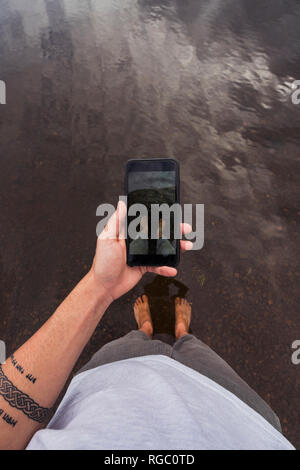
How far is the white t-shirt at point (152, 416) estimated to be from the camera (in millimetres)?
570

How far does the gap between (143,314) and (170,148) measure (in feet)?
5.05

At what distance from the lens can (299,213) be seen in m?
2.08

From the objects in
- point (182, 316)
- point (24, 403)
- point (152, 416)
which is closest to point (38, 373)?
point (24, 403)

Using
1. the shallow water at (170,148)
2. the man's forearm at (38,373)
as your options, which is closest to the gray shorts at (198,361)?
the man's forearm at (38,373)

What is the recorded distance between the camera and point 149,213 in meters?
1.23

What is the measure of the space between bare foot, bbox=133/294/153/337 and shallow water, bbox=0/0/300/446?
0.08 metres

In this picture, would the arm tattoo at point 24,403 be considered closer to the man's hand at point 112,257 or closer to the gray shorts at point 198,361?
the gray shorts at point 198,361

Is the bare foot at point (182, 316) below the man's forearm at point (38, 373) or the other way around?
below

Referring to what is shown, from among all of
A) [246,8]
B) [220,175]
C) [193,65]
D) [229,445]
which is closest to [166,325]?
[229,445]

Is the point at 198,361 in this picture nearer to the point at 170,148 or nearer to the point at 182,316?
the point at 182,316

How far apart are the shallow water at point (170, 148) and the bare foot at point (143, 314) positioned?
78 mm

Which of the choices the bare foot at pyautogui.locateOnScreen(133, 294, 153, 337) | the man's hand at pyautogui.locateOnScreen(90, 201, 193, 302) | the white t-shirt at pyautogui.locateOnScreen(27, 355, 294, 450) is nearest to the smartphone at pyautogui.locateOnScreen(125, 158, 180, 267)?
the man's hand at pyautogui.locateOnScreen(90, 201, 193, 302)
